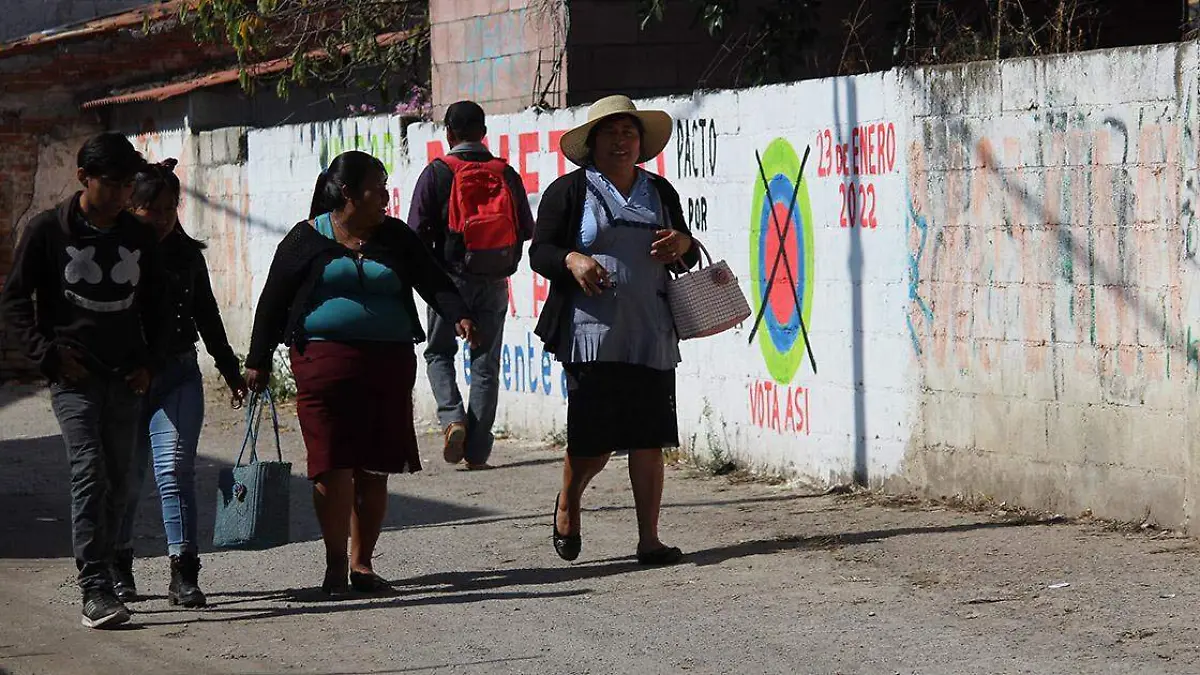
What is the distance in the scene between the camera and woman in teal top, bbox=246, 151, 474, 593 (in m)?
7.77

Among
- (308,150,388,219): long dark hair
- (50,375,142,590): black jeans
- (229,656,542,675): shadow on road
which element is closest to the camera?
(229,656,542,675): shadow on road

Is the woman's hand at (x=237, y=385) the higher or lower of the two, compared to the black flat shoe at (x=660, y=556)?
higher

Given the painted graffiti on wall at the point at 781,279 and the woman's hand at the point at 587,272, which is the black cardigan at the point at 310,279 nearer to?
the woman's hand at the point at 587,272

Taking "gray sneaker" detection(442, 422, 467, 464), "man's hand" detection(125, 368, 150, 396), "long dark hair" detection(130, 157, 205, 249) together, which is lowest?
"gray sneaker" detection(442, 422, 467, 464)

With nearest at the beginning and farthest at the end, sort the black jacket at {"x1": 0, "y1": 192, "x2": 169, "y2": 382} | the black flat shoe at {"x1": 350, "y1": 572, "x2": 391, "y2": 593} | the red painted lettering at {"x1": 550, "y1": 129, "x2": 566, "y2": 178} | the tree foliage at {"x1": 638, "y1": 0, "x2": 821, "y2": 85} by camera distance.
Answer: the black jacket at {"x1": 0, "y1": 192, "x2": 169, "y2": 382} → the black flat shoe at {"x1": 350, "y1": 572, "x2": 391, "y2": 593} → the red painted lettering at {"x1": 550, "y1": 129, "x2": 566, "y2": 178} → the tree foliage at {"x1": 638, "y1": 0, "x2": 821, "y2": 85}

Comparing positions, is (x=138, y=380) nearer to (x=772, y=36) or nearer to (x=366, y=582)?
(x=366, y=582)

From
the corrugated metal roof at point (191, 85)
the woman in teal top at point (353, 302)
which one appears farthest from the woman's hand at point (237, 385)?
the corrugated metal roof at point (191, 85)

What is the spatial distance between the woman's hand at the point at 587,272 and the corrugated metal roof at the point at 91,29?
38.5 ft

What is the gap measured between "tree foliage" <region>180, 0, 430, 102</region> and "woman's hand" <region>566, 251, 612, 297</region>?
8.97m

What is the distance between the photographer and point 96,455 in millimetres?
7387

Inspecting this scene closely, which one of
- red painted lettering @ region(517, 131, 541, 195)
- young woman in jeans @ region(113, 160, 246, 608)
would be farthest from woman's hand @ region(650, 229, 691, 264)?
red painted lettering @ region(517, 131, 541, 195)

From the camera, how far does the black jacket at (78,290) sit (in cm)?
727

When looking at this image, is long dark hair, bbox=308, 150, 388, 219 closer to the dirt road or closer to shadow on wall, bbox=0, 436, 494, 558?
the dirt road

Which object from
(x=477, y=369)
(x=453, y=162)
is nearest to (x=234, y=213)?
(x=477, y=369)
